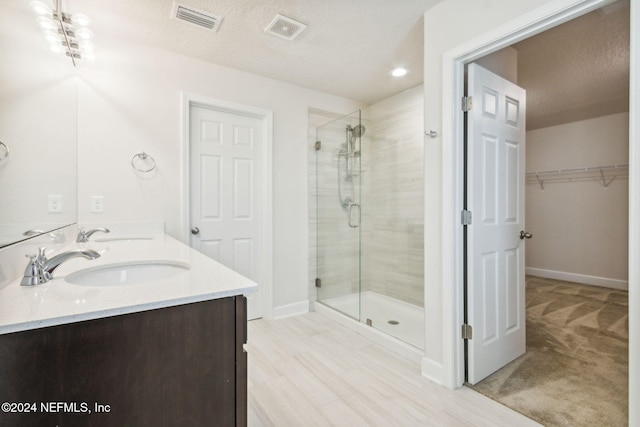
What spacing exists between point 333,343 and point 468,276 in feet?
3.97

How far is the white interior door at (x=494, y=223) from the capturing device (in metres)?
1.86

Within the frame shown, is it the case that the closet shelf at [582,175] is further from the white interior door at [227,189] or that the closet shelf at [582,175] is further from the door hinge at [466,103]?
the white interior door at [227,189]

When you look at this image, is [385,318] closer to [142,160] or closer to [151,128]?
[142,160]

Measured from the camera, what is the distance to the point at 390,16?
6.64 feet

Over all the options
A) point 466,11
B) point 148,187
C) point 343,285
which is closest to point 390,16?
point 466,11

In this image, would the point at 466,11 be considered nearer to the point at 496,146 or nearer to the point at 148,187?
the point at 496,146

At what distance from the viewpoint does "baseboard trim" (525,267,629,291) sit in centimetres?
408

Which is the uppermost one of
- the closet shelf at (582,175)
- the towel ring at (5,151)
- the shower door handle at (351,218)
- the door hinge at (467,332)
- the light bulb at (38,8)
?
the light bulb at (38,8)

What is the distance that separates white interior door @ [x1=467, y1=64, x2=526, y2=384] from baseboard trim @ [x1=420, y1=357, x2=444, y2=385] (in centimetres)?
18

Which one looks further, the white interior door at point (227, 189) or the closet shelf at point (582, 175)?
the closet shelf at point (582, 175)

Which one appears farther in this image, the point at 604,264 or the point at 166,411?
the point at 604,264

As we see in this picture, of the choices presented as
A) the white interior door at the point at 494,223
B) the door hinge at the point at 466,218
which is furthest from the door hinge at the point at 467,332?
the door hinge at the point at 466,218

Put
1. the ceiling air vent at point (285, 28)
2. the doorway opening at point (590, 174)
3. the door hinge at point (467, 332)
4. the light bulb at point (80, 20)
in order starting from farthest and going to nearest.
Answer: the doorway opening at point (590, 174) → the ceiling air vent at point (285, 28) → the door hinge at point (467, 332) → the light bulb at point (80, 20)

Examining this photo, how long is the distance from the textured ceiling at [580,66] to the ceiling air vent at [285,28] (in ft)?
5.56
